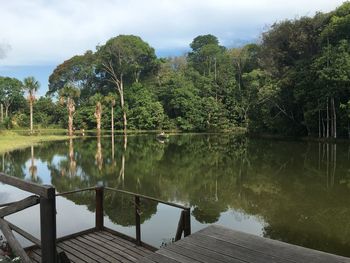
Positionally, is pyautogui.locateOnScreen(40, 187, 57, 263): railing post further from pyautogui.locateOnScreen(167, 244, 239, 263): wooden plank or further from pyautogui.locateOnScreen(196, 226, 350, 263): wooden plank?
pyautogui.locateOnScreen(196, 226, 350, 263): wooden plank

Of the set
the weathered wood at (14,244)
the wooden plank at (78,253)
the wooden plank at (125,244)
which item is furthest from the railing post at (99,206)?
the weathered wood at (14,244)

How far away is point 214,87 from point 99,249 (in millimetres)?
50522

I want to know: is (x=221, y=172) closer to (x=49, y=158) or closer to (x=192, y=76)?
(x=49, y=158)

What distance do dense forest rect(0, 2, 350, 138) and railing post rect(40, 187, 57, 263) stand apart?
95.2 feet

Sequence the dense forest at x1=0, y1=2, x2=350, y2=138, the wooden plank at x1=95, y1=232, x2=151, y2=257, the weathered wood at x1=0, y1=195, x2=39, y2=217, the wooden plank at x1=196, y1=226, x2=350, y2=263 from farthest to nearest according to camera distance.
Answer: the dense forest at x1=0, y1=2, x2=350, y2=138
the wooden plank at x1=95, y1=232, x2=151, y2=257
the weathered wood at x1=0, y1=195, x2=39, y2=217
the wooden plank at x1=196, y1=226, x2=350, y2=263

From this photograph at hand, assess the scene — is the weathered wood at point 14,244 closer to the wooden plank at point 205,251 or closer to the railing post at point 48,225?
the railing post at point 48,225

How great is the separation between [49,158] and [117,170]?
636cm

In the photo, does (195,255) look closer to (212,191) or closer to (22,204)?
(22,204)

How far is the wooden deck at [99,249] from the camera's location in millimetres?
5156

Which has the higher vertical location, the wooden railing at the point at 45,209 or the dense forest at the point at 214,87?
the dense forest at the point at 214,87

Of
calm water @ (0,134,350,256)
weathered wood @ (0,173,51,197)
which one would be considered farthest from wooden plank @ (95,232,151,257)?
weathered wood @ (0,173,51,197)

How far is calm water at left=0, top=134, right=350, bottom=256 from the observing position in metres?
8.28

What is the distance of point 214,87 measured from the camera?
5488 centimetres

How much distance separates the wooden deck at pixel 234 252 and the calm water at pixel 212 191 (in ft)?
11.8
